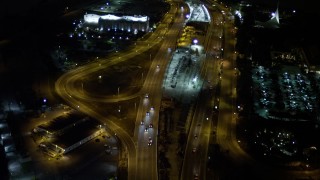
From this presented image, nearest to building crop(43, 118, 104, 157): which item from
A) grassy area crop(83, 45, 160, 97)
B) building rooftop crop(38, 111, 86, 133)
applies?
building rooftop crop(38, 111, 86, 133)

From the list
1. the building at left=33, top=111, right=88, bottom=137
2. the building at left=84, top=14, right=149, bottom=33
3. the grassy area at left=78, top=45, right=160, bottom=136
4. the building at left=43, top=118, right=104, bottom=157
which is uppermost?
the building at left=84, top=14, right=149, bottom=33

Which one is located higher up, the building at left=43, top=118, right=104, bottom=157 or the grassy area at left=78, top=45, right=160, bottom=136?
the grassy area at left=78, top=45, right=160, bottom=136

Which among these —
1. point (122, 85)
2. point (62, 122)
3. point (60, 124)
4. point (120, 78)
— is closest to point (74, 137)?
point (60, 124)

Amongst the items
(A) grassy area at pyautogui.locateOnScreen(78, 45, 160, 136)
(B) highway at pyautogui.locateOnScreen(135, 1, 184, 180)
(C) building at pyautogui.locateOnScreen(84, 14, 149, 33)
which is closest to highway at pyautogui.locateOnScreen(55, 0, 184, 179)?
(B) highway at pyautogui.locateOnScreen(135, 1, 184, 180)

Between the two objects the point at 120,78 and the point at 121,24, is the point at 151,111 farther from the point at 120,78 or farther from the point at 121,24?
the point at 121,24

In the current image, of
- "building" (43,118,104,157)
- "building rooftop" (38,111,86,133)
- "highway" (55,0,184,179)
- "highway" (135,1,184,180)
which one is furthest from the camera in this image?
"building rooftop" (38,111,86,133)

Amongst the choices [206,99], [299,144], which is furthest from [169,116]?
[299,144]

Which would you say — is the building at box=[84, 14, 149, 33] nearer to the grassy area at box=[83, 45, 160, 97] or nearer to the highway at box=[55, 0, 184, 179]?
the highway at box=[55, 0, 184, 179]

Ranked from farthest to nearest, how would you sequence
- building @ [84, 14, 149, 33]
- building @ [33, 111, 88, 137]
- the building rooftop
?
building @ [84, 14, 149, 33] < the building rooftop < building @ [33, 111, 88, 137]

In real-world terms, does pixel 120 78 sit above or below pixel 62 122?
above

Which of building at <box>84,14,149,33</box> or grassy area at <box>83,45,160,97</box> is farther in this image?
building at <box>84,14,149,33</box>

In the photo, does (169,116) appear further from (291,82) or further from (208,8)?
(208,8)
